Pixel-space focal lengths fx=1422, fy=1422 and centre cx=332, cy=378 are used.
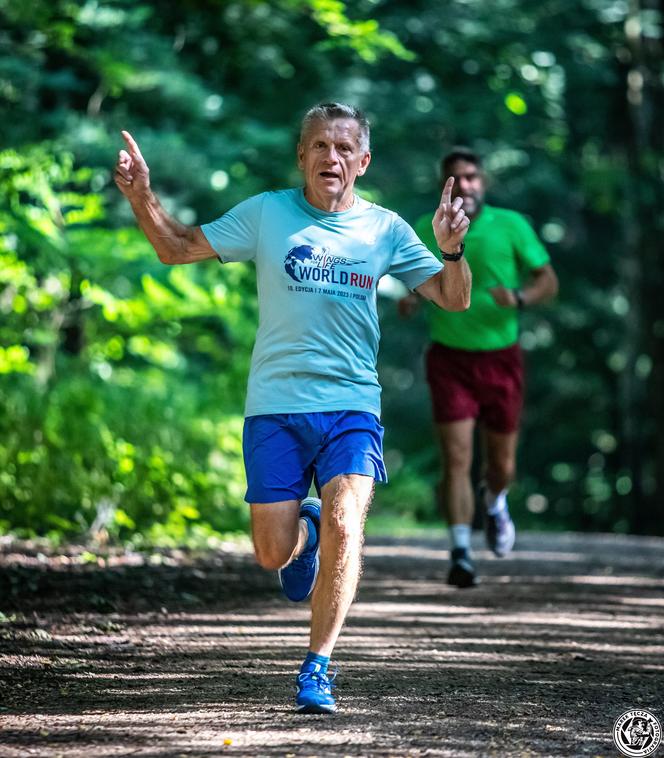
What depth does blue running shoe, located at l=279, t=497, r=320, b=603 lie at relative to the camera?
18.6 ft

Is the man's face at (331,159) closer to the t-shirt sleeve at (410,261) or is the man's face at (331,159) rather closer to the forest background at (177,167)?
the t-shirt sleeve at (410,261)

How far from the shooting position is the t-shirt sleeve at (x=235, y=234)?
17.7ft

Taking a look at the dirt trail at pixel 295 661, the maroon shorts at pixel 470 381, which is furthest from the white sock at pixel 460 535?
the maroon shorts at pixel 470 381

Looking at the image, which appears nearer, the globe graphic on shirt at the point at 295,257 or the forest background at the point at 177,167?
the globe graphic on shirt at the point at 295,257

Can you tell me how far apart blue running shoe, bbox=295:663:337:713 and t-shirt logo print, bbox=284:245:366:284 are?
4.63 ft

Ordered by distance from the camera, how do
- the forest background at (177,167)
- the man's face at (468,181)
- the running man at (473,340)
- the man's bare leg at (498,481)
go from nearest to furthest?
the man's face at (468,181) < the running man at (473,340) < the man's bare leg at (498,481) < the forest background at (177,167)

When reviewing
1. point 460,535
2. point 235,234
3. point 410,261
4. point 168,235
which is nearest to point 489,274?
point 460,535

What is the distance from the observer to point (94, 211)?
11.9m

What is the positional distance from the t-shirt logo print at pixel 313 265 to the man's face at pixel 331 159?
25 cm

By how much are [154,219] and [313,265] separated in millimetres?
619

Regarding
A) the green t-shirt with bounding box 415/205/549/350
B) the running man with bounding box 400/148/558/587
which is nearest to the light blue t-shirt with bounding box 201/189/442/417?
the running man with bounding box 400/148/558/587

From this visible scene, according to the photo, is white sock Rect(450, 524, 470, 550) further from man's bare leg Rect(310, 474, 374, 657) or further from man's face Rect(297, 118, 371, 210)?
man's face Rect(297, 118, 371, 210)

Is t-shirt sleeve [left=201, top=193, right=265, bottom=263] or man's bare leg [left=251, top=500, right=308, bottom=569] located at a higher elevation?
t-shirt sleeve [left=201, top=193, right=265, bottom=263]

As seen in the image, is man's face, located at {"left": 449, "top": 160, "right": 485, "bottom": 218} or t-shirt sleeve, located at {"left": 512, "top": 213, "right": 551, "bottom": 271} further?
t-shirt sleeve, located at {"left": 512, "top": 213, "right": 551, "bottom": 271}
